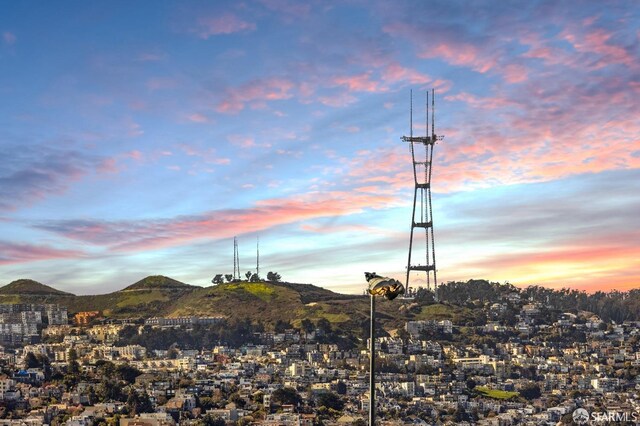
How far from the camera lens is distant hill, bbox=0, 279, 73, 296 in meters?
152

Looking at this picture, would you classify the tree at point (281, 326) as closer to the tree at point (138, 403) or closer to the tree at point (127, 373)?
the tree at point (127, 373)

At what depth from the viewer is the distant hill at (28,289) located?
5989 inches

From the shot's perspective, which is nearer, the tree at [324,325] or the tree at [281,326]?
the tree at [324,325]

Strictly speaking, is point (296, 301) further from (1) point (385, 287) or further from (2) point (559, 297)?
(1) point (385, 287)

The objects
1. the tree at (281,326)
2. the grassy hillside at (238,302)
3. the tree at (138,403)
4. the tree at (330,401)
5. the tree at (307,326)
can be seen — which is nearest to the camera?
the tree at (138,403)

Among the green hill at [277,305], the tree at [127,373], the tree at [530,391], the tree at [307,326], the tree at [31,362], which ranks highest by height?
the green hill at [277,305]

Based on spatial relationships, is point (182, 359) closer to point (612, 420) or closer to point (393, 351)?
point (393, 351)

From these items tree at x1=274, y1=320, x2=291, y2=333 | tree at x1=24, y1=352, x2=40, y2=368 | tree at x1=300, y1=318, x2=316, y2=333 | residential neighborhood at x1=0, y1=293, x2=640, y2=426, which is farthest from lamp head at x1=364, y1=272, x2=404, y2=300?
tree at x1=274, y1=320, x2=291, y2=333

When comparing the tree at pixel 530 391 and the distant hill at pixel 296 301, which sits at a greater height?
the distant hill at pixel 296 301

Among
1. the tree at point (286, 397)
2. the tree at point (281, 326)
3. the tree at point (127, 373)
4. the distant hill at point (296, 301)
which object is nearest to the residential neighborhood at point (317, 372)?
the tree at point (286, 397)

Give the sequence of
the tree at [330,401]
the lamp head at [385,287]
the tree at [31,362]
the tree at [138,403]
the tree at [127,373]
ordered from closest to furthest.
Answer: the lamp head at [385,287] → the tree at [138,403] → the tree at [330,401] → the tree at [127,373] → the tree at [31,362]

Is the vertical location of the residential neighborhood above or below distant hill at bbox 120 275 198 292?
below

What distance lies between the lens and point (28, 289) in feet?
508

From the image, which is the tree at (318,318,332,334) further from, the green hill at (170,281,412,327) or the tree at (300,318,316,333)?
the green hill at (170,281,412,327)
